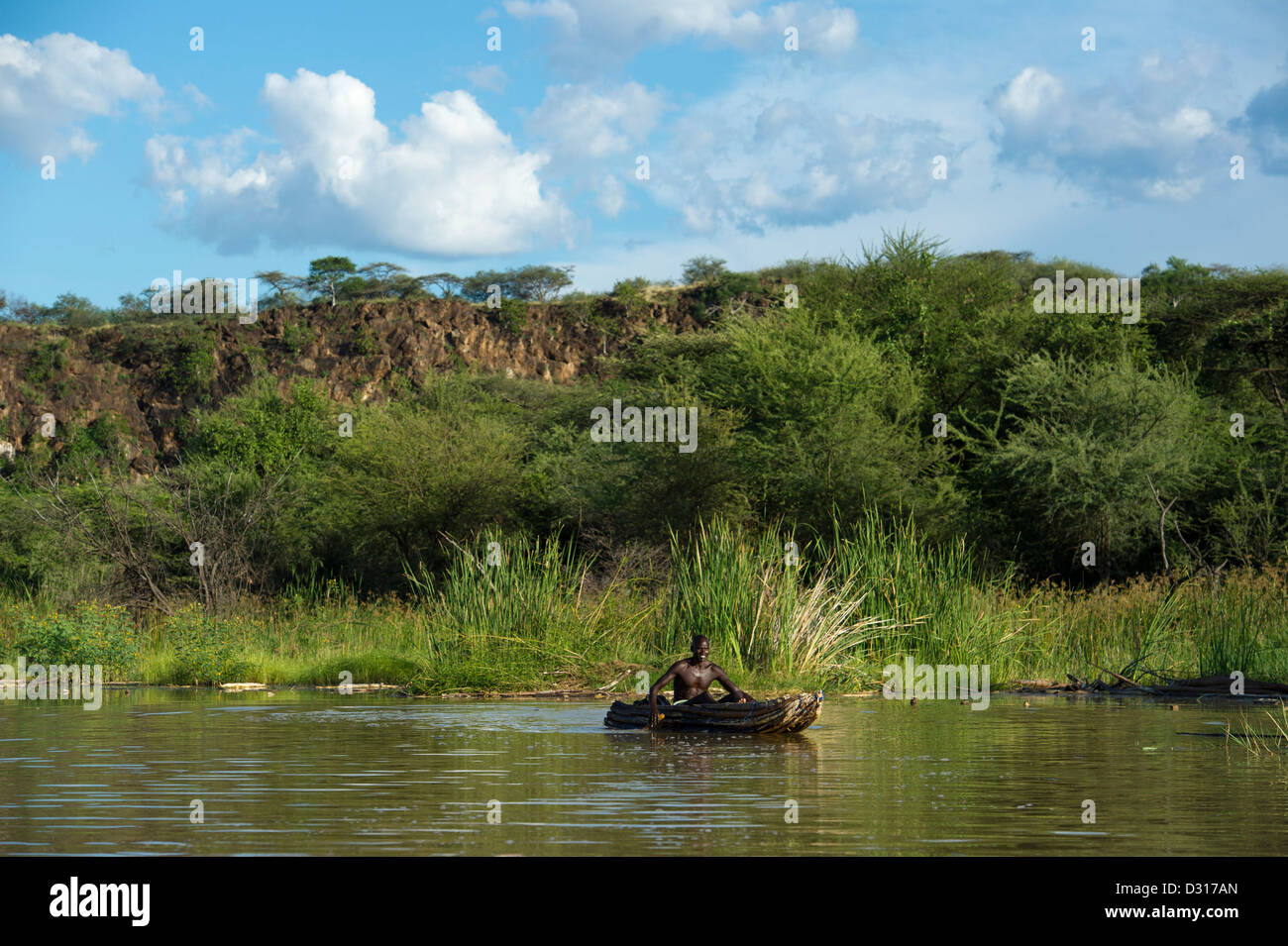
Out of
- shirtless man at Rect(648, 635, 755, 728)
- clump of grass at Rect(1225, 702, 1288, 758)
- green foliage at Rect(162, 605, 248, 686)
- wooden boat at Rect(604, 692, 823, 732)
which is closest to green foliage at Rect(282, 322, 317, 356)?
green foliage at Rect(162, 605, 248, 686)

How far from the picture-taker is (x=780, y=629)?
20844 millimetres

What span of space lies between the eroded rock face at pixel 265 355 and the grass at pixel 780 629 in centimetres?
5443

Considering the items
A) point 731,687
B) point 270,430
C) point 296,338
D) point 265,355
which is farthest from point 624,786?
point 296,338

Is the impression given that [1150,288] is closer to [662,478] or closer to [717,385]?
[717,385]

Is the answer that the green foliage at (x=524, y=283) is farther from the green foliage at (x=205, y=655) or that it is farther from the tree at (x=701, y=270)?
the green foliage at (x=205, y=655)

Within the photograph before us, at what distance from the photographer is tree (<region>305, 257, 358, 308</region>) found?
91.9 metres

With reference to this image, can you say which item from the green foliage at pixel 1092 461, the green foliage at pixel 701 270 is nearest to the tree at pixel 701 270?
the green foliage at pixel 701 270

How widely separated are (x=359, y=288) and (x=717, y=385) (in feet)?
187

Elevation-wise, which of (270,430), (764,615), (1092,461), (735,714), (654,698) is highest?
(270,430)

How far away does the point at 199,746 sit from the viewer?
14.6m

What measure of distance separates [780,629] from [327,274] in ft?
250

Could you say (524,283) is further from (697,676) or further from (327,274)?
(697,676)

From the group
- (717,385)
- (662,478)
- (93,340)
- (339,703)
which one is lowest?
(339,703)

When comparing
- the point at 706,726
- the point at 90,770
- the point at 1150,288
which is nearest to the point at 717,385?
the point at 706,726
